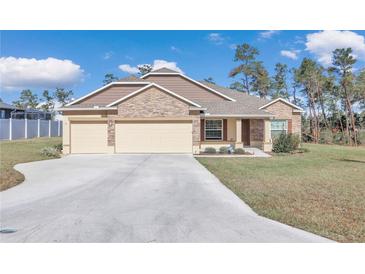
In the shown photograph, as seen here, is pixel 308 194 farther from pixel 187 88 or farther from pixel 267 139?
pixel 187 88

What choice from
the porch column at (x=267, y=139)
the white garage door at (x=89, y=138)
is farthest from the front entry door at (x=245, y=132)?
the white garage door at (x=89, y=138)

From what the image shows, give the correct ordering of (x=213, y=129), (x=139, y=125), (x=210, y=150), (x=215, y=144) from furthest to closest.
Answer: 1. (x=213, y=129)
2. (x=215, y=144)
3. (x=210, y=150)
4. (x=139, y=125)

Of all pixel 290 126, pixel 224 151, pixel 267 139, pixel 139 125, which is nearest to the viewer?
pixel 139 125

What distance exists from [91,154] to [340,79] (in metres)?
29.8

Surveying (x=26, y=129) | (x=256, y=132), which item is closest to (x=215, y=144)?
(x=256, y=132)

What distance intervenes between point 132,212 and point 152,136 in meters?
11.6

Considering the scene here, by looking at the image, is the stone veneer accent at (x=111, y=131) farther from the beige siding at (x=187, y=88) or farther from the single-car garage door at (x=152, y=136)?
the beige siding at (x=187, y=88)

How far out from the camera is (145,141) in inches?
674

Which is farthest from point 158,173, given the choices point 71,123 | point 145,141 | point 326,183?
point 71,123

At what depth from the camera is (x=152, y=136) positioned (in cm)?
1709

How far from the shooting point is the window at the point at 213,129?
64.7 feet

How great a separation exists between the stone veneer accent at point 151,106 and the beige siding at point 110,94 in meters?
3.58

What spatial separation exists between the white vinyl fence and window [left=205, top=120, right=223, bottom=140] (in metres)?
18.4
